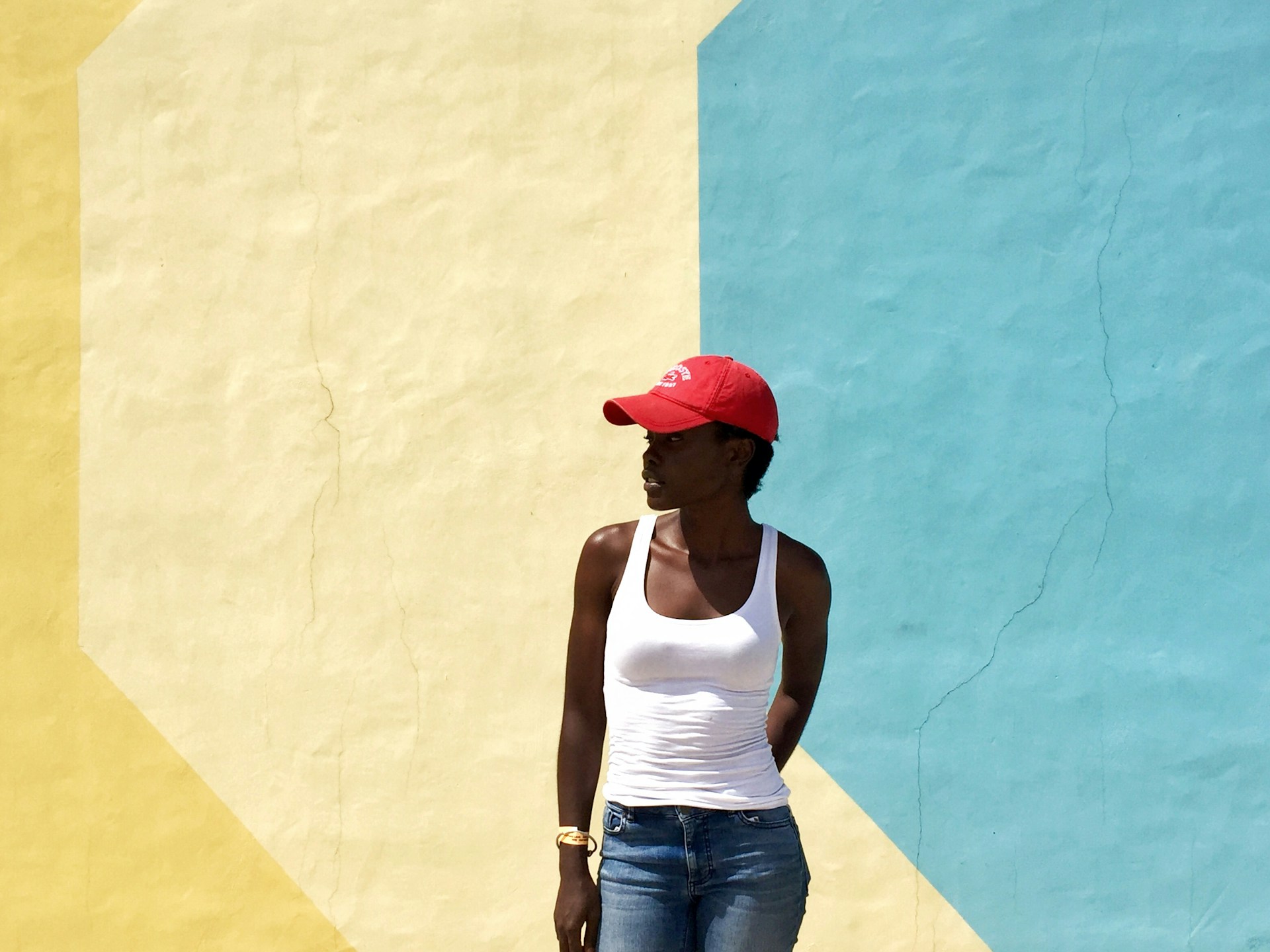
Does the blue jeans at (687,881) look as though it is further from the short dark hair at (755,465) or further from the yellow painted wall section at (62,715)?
the yellow painted wall section at (62,715)

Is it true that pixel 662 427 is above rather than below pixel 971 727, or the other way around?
above

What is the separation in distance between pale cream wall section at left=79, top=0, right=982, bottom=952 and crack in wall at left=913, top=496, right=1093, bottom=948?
996mm

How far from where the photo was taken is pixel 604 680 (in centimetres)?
252

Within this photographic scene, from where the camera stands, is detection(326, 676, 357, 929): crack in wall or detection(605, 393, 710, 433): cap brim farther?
detection(326, 676, 357, 929): crack in wall

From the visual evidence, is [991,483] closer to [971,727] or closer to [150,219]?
[971,727]

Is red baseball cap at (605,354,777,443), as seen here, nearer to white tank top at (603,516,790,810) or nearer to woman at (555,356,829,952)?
woman at (555,356,829,952)

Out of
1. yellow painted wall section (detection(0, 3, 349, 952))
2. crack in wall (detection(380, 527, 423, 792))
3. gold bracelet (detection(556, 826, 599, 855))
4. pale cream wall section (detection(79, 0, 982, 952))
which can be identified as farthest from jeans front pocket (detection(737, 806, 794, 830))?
yellow painted wall section (detection(0, 3, 349, 952))

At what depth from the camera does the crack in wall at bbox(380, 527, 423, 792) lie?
13.0 feet

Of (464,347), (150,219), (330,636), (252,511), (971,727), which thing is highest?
(150,219)

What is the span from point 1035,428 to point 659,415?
1.62 metres

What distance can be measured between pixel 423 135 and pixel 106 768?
2.08 m

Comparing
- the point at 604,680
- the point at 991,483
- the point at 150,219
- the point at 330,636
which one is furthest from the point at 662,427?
the point at 150,219

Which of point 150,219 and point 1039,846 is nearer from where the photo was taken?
point 1039,846

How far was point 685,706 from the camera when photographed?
94.7 inches
